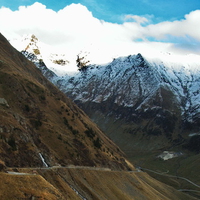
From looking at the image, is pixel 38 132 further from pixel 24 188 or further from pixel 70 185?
pixel 24 188

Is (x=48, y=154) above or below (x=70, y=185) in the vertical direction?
above

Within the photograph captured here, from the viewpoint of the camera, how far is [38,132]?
11806cm

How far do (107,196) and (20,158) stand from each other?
39.8 metres

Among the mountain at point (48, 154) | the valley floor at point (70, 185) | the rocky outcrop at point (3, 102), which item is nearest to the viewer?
the valley floor at point (70, 185)

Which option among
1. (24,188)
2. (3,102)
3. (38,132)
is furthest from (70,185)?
(3,102)

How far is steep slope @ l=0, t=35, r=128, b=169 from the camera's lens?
286 ft

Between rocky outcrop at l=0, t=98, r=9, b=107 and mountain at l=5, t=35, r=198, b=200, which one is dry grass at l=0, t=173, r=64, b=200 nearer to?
mountain at l=5, t=35, r=198, b=200

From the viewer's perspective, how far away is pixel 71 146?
125938mm

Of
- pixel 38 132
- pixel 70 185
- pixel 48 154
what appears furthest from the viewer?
pixel 38 132

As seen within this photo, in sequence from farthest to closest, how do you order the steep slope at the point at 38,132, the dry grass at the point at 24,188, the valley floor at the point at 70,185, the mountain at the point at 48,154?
the steep slope at the point at 38,132
the mountain at the point at 48,154
the valley floor at the point at 70,185
the dry grass at the point at 24,188

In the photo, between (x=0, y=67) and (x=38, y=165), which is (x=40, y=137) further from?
(x=0, y=67)

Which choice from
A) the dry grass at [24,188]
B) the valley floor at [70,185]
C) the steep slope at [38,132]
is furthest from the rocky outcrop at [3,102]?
the dry grass at [24,188]

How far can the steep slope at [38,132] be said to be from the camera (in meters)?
87.2

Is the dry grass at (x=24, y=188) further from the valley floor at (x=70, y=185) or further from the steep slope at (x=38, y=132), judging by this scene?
the steep slope at (x=38, y=132)
